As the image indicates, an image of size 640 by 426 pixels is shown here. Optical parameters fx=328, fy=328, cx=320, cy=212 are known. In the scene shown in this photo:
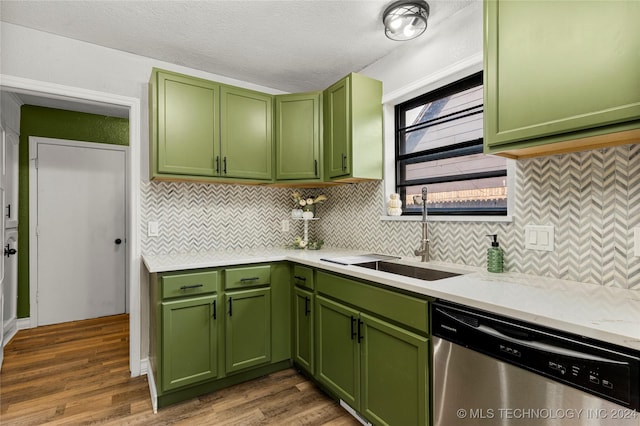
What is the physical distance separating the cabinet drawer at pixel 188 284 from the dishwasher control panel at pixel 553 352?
4.71ft

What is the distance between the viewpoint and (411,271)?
2.07 metres

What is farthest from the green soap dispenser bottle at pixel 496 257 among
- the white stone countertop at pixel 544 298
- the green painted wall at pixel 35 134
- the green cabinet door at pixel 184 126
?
the green painted wall at pixel 35 134

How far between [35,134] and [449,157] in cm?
405

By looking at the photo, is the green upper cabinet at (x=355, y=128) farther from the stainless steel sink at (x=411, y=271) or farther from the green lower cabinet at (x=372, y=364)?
the green lower cabinet at (x=372, y=364)

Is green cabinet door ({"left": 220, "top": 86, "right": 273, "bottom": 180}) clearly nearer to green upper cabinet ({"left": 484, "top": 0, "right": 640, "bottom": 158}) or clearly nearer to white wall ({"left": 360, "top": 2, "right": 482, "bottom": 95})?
white wall ({"left": 360, "top": 2, "right": 482, "bottom": 95})

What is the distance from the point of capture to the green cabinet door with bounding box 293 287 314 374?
7.28 feet

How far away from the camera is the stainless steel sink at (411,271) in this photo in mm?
1888

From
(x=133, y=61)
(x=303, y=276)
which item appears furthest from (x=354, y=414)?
(x=133, y=61)

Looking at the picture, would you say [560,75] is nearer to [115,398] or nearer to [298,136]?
[298,136]

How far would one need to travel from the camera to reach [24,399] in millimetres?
2096

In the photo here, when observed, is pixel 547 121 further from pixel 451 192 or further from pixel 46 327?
pixel 46 327

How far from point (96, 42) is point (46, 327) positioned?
2916mm

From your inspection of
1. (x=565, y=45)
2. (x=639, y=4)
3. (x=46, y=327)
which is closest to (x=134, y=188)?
(x=46, y=327)

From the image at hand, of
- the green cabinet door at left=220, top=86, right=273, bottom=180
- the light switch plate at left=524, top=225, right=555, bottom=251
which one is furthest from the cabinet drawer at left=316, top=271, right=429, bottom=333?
the green cabinet door at left=220, top=86, right=273, bottom=180
